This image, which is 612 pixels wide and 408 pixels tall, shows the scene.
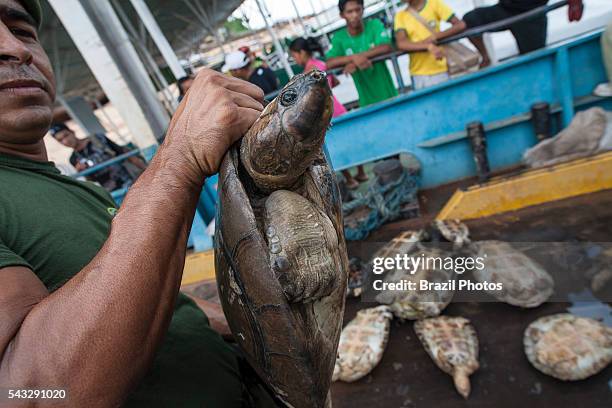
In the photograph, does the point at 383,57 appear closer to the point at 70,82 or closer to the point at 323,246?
the point at 323,246

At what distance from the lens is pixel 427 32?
3379 mm

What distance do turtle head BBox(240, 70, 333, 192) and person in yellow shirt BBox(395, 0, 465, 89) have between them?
10.2ft

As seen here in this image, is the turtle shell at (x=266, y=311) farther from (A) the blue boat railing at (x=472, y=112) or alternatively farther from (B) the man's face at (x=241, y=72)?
(B) the man's face at (x=241, y=72)

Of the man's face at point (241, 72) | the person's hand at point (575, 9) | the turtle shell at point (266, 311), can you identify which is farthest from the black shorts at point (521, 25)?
the turtle shell at point (266, 311)

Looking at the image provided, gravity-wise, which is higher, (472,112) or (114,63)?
(114,63)

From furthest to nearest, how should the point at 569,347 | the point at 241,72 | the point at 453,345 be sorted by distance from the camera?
the point at 241,72
the point at 453,345
the point at 569,347

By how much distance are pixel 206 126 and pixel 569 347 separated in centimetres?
193

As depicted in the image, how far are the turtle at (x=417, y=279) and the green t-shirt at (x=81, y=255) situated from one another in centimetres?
146

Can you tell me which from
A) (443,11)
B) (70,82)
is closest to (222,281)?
(443,11)

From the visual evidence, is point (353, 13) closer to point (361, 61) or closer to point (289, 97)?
point (361, 61)

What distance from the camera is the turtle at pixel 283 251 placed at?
0.70 m

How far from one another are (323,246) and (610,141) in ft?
10.5

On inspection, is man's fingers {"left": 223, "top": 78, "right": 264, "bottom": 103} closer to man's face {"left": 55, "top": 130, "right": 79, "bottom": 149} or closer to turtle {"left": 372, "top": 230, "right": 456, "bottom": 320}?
turtle {"left": 372, "top": 230, "right": 456, "bottom": 320}

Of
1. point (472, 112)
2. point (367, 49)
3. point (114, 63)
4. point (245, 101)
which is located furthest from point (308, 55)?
point (245, 101)
